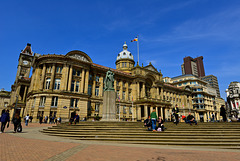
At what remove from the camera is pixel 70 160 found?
5.55 m

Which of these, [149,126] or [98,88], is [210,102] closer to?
[98,88]

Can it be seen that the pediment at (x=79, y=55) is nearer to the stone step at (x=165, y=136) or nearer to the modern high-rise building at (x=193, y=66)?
the stone step at (x=165, y=136)

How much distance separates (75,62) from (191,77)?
6735cm

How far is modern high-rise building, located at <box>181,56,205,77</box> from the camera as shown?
597 ft

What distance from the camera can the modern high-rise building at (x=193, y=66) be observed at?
597 feet

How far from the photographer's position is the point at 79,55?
128ft

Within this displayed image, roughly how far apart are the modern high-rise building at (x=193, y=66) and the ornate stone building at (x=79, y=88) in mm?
144813

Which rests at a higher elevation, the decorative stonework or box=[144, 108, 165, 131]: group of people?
the decorative stonework

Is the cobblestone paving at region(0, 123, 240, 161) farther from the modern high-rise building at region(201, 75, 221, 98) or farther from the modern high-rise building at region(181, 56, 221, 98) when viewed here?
the modern high-rise building at region(181, 56, 221, 98)

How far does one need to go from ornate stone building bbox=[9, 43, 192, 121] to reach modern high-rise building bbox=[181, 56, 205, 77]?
475 feet

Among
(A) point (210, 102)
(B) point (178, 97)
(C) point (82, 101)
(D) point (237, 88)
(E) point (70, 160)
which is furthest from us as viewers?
(A) point (210, 102)

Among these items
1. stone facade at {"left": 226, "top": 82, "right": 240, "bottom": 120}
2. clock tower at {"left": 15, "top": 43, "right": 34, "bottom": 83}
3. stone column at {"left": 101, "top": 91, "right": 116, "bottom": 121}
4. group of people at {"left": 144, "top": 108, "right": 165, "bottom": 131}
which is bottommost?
group of people at {"left": 144, "top": 108, "right": 165, "bottom": 131}

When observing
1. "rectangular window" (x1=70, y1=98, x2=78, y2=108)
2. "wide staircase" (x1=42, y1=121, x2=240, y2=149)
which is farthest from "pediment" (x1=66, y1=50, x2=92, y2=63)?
"wide staircase" (x1=42, y1=121, x2=240, y2=149)

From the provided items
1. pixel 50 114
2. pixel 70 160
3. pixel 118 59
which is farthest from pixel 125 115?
pixel 70 160
